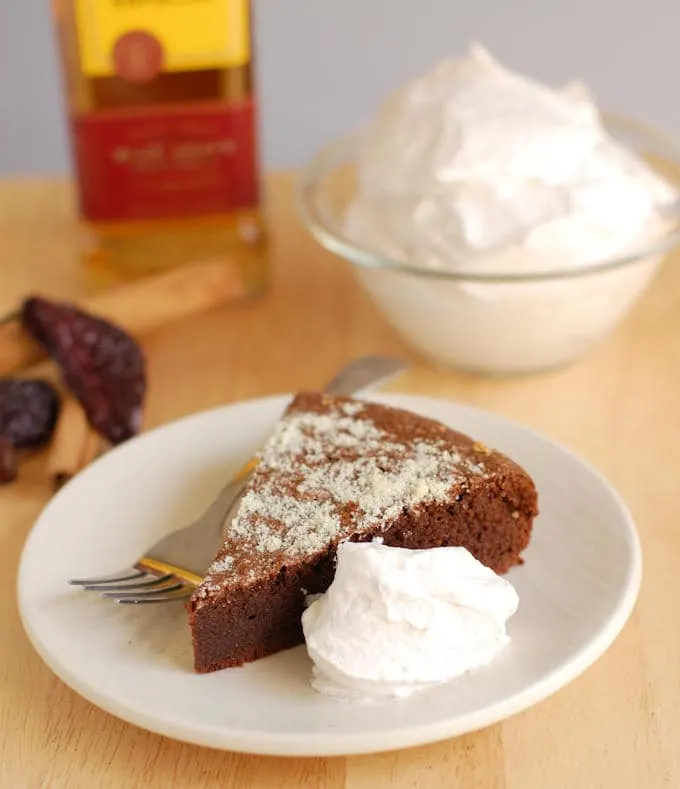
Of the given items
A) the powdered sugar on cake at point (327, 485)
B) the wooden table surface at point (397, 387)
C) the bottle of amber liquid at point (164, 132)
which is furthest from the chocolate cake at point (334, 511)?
the bottle of amber liquid at point (164, 132)

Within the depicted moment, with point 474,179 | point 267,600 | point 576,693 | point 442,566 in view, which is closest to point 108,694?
point 267,600

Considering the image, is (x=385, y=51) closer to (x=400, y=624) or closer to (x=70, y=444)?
(x=70, y=444)

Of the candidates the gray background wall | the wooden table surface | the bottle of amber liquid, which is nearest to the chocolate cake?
the wooden table surface

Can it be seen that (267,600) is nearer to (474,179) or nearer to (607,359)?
(474,179)

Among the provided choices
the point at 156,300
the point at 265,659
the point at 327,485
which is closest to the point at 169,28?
the point at 156,300

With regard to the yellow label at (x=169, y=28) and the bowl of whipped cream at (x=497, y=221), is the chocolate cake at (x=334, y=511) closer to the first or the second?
the bowl of whipped cream at (x=497, y=221)
